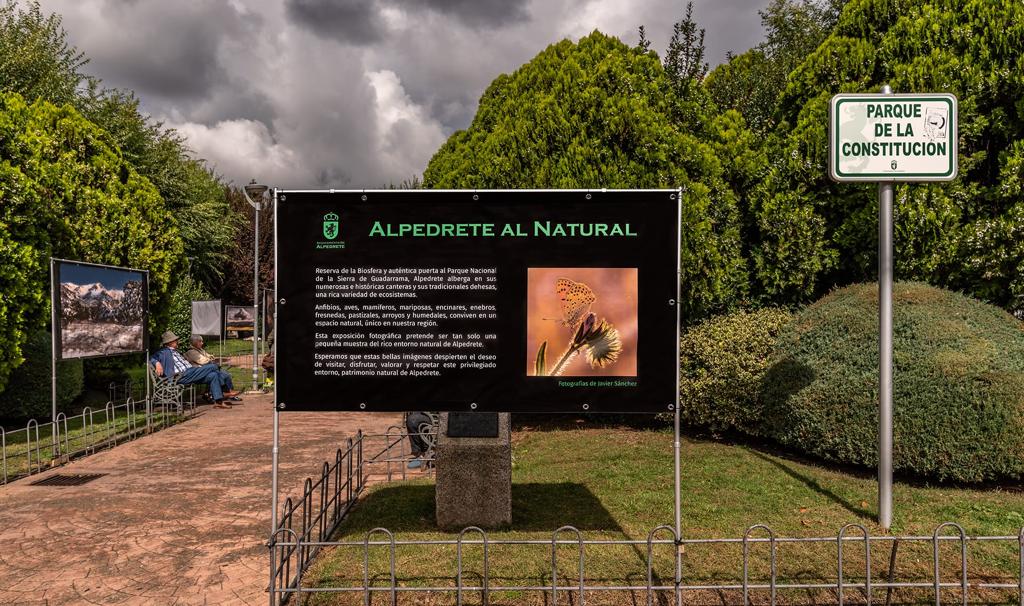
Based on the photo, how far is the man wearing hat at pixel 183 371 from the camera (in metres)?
14.2

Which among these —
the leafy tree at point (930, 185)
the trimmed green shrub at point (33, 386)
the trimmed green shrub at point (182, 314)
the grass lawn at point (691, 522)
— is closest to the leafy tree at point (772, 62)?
the leafy tree at point (930, 185)

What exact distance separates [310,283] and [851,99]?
4991 millimetres

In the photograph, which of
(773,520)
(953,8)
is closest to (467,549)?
(773,520)

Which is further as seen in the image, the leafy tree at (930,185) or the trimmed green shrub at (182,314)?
the trimmed green shrub at (182,314)

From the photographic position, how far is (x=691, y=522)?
6.08 meters

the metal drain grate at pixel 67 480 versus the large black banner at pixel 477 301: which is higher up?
A: the large black banner at pixel 477 301

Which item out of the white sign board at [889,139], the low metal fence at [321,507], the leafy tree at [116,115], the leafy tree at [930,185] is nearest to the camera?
the low metal fence at [321,507]

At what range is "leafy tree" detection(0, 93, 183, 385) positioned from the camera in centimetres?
1034

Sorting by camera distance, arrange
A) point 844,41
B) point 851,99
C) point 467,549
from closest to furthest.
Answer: point 467,549
point 851,99
point 844,41

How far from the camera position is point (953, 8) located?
9828mm

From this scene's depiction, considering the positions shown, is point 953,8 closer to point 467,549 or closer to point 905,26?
point 905,26

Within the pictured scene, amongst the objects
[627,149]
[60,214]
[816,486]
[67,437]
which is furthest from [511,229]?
[60,214]

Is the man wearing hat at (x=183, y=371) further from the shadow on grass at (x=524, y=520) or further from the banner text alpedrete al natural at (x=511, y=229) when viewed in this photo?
the banner text alpedrete al natural at (x=511, y=229)

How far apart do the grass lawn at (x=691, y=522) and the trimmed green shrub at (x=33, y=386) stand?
897cm
